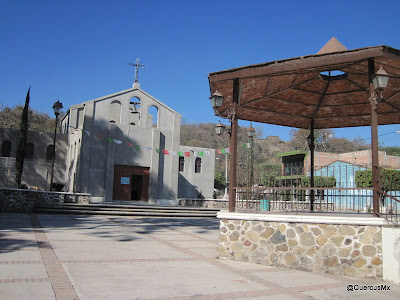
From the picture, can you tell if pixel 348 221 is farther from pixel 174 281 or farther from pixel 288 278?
pixel 174 281

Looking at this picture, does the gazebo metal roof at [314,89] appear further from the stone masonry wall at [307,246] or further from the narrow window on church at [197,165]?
the narrow window on church at [197,165]

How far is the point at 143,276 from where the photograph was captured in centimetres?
578

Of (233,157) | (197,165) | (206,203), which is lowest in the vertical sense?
(206,203)

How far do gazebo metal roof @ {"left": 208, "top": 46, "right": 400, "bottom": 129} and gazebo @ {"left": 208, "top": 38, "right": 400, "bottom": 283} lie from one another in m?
0.02

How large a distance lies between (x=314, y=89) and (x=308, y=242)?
5.10 metres

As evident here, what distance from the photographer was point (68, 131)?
29.9 metres

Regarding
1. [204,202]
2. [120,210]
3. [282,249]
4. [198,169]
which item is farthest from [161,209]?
[282,249]

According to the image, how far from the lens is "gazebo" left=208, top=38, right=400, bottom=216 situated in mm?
6789

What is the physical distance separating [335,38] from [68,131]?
84.1 ft

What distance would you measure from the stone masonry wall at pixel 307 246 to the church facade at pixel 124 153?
717 inches

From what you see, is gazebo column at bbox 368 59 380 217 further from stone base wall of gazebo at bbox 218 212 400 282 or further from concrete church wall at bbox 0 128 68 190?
concrete church wall at bbox 0 128 68 190

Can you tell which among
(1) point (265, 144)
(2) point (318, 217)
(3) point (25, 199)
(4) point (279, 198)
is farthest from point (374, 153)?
(1) point (265, 144)

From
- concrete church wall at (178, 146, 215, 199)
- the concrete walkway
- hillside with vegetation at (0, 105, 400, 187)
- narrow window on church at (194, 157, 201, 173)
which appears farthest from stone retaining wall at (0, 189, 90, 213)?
hillside with vegetation at (0, 105, 400, 187)

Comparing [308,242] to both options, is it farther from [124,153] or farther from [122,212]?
[124,153]
